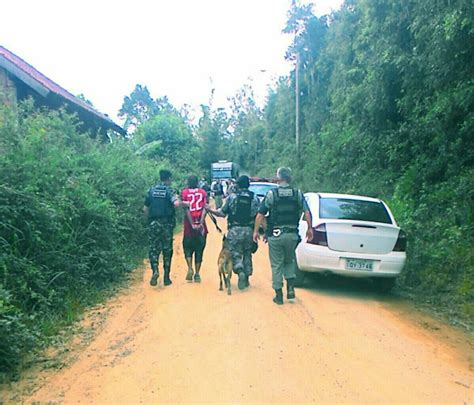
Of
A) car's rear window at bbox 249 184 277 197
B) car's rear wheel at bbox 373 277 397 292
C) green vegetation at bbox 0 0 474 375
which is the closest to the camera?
green vegetation at bbox 0 0 474 375

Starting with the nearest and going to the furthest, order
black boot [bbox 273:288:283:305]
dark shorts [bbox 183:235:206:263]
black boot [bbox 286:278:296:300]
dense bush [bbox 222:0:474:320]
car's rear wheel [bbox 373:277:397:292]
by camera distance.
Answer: black boot [bbox 273:288:283:305] → black boot [bbox 286:278:296:300] → car's rear wheel [bbox 373:277:397:292] → dark shorts [bbox 183:235:206:263] → dense bush [bbox 222:0:474:320]

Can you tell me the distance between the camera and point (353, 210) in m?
8.97

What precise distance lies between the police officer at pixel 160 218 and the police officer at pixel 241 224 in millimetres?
862

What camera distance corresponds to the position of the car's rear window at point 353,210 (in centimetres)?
879

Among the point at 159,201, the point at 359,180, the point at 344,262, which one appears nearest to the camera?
the point at 344,262

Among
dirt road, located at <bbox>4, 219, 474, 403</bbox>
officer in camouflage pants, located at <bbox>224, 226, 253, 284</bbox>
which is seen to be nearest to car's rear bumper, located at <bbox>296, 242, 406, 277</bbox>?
dirt road, located at <bbox>4, 219, 474, 403</bbox>

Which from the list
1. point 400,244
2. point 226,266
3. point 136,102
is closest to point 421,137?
point 400,244

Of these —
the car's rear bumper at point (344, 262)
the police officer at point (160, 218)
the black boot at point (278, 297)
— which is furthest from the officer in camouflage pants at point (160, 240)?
the car's rear bumper at point (344, 262)

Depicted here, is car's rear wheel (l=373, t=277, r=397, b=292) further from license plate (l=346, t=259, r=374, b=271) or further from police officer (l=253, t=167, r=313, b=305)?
police officer (l=253, t=167, r=313, b=305)

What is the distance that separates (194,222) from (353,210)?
2728 millimetres

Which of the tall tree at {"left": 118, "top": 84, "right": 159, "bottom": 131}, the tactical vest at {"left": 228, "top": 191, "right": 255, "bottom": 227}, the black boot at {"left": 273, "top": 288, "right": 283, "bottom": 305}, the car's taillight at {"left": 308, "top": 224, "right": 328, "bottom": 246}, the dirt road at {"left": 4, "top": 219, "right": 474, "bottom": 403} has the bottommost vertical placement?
the dirt road at {"left": 4, "top": 219, "right": 474, "bottom": 403}

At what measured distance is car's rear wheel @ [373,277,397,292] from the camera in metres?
8.75

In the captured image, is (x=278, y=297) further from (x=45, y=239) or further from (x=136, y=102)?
(x=136, y=102)

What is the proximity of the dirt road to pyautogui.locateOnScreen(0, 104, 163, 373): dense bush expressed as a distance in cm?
61
